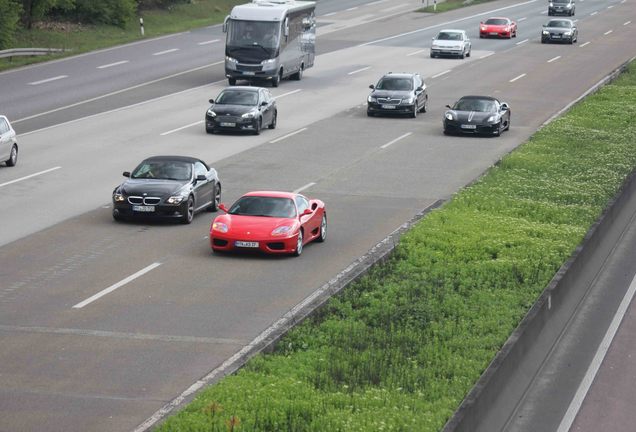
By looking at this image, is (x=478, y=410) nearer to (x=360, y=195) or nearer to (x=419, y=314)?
(x=419, y=314)

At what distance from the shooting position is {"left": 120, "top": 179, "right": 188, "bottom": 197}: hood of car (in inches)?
1100

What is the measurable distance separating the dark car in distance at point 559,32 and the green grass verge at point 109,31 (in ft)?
63.3

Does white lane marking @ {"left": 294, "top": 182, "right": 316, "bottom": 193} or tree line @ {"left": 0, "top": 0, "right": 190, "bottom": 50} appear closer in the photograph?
white lane marking @ {"left": 294, "top": 182, "right": 316, "bottom": 193}

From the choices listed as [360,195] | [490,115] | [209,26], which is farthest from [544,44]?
[360,195]

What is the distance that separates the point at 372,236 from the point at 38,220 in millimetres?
6840

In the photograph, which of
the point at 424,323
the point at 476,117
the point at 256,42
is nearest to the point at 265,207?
the point at 424,323

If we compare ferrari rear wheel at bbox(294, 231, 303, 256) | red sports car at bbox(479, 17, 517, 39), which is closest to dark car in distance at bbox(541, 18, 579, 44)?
red sports car at bbox(479, 17, 517, 39)

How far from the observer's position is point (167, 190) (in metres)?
28.1

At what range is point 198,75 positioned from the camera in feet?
195

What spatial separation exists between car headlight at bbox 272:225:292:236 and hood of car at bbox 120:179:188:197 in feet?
12.7

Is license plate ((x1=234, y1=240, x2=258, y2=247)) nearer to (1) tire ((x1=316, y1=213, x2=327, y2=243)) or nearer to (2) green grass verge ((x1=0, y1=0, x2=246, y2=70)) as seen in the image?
(1) tire ((x1=316, y1=213, x2=327, y2=243))

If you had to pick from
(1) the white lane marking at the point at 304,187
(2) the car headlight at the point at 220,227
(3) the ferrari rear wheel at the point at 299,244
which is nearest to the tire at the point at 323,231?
(3) the ferrari rear wheel at the point at 299,244

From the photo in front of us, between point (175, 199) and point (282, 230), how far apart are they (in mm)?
3862

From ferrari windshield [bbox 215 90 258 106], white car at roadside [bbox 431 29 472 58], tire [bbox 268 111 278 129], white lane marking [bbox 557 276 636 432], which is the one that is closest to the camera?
white lane marking [bbox 557 276 636 432]
